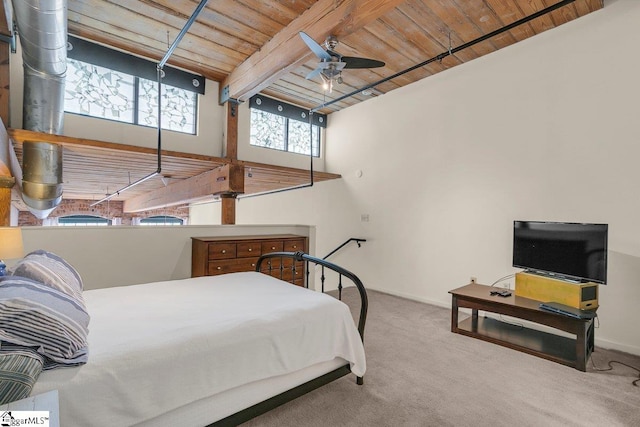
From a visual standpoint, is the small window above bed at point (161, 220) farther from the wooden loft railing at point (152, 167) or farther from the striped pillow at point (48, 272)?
the striped pillow at point (48, 272)

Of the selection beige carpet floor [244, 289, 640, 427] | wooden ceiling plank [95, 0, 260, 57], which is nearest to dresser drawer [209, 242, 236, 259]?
beige carpet floor [244, 289, 640, 427]

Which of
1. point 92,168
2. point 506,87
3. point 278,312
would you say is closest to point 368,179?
point 506,87

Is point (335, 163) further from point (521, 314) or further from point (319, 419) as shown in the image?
point (319, 419)

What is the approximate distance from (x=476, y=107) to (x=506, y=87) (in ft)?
1.31

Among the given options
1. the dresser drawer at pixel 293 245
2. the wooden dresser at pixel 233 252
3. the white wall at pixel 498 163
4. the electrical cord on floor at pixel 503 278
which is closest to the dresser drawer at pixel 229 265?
the wooden dresser at pixel 233 252

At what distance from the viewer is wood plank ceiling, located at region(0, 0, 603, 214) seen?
3145 millimetres

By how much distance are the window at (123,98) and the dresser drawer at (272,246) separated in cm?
241

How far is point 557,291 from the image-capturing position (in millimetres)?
2996

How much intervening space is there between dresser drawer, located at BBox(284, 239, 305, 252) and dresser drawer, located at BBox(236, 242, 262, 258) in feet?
1.38

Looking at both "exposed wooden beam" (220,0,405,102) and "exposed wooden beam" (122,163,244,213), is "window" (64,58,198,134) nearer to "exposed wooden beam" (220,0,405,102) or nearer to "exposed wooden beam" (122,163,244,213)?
"exposed wooden beam" (220,0,405,102)

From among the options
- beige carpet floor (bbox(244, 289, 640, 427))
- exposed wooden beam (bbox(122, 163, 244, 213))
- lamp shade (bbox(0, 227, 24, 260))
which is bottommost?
beige carpet floor (bbox(244, 289, 640, 427))

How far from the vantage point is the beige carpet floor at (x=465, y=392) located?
194 centimetres

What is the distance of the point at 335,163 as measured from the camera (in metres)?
6.27

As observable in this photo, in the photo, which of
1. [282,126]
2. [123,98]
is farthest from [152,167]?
[282,126]
